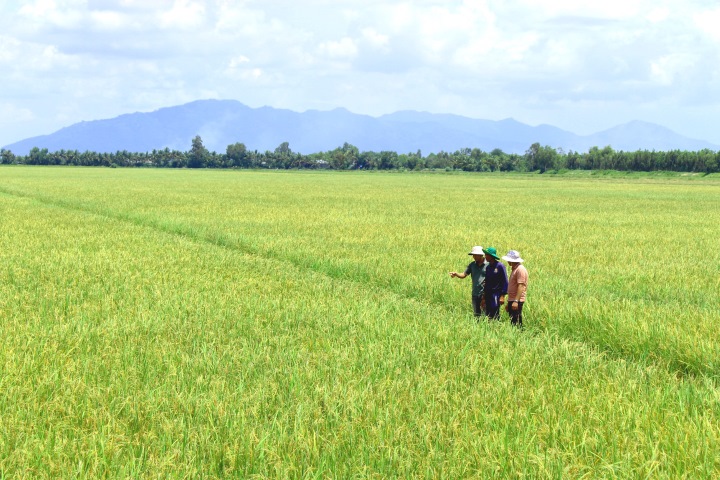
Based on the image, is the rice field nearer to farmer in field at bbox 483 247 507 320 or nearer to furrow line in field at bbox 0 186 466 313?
furrow line in field at bbox 0 186 466 313

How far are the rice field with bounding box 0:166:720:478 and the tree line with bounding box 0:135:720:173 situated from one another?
11713 centimetres

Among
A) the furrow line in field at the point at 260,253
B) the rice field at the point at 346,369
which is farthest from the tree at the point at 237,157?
the rice field at the point at 346,369

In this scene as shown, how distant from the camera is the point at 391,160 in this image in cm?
16875

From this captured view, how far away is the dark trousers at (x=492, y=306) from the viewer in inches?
302

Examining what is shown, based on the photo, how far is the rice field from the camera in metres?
3.77

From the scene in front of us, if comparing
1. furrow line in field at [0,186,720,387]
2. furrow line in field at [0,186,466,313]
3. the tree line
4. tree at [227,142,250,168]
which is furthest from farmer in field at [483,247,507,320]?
tree at [227,142,250,168]

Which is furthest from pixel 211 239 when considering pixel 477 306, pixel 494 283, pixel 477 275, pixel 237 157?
pixel 237 157

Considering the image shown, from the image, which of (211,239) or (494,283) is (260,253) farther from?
(494,283)

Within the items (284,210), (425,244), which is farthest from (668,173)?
(425,244)

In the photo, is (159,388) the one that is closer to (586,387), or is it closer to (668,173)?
(586,387)

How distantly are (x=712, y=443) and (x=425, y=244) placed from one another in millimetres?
11440

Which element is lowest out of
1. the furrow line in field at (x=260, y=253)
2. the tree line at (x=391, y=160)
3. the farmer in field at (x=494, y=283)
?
the furrow line in field at (x=260, y=253)

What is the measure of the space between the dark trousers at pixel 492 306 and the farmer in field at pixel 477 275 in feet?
0.46

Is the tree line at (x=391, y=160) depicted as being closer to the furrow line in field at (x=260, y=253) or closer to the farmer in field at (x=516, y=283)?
the furrow line in field at (x=260, y=253)
